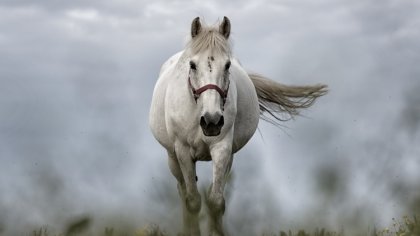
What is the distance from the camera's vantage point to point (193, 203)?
7.81 m

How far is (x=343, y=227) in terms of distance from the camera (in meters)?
5.02

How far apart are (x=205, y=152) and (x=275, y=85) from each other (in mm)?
2971

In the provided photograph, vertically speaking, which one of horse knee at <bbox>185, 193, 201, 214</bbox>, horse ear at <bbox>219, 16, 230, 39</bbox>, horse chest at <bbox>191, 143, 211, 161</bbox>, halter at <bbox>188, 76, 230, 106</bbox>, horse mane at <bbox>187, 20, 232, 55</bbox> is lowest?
horse knee at <bbox>185, 193, 201, 214</bbox>

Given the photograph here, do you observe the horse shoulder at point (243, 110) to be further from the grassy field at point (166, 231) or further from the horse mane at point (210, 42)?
the grassy field at point (166, 231)

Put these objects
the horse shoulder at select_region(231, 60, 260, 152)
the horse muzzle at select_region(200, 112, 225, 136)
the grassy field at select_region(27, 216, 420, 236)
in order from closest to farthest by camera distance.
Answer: the grassy field at select_region(27, 216, 420, 236)
the horse muzzle at select_region(200, 112, 225, 136)
the horse shoulder at select_region(231, 60, 260, 152)

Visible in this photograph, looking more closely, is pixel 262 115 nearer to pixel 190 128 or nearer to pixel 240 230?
pixel 190 128

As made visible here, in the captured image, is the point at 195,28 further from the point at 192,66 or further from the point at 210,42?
the point at 192,66

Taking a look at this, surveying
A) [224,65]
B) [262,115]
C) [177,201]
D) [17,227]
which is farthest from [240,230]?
[262,115]

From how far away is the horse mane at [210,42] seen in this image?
272 inches

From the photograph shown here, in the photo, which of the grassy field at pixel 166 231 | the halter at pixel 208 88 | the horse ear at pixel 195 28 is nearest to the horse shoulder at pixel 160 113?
the horse ear at pixel 195 28

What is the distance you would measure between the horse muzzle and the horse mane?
72 cm

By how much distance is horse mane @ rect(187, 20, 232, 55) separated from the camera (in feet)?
22.7

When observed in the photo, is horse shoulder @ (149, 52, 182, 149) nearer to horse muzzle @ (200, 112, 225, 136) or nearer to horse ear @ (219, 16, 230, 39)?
horse ear @ (219, 16, 230, 39)

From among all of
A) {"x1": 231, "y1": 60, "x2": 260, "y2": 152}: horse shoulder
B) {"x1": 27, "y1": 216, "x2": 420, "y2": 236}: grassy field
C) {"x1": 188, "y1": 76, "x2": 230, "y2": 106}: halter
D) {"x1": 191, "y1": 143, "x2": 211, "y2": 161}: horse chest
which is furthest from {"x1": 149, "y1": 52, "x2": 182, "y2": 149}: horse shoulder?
{"x1": 27, "y1": 216, "x2": 420, "y2": 236}: grassy field
